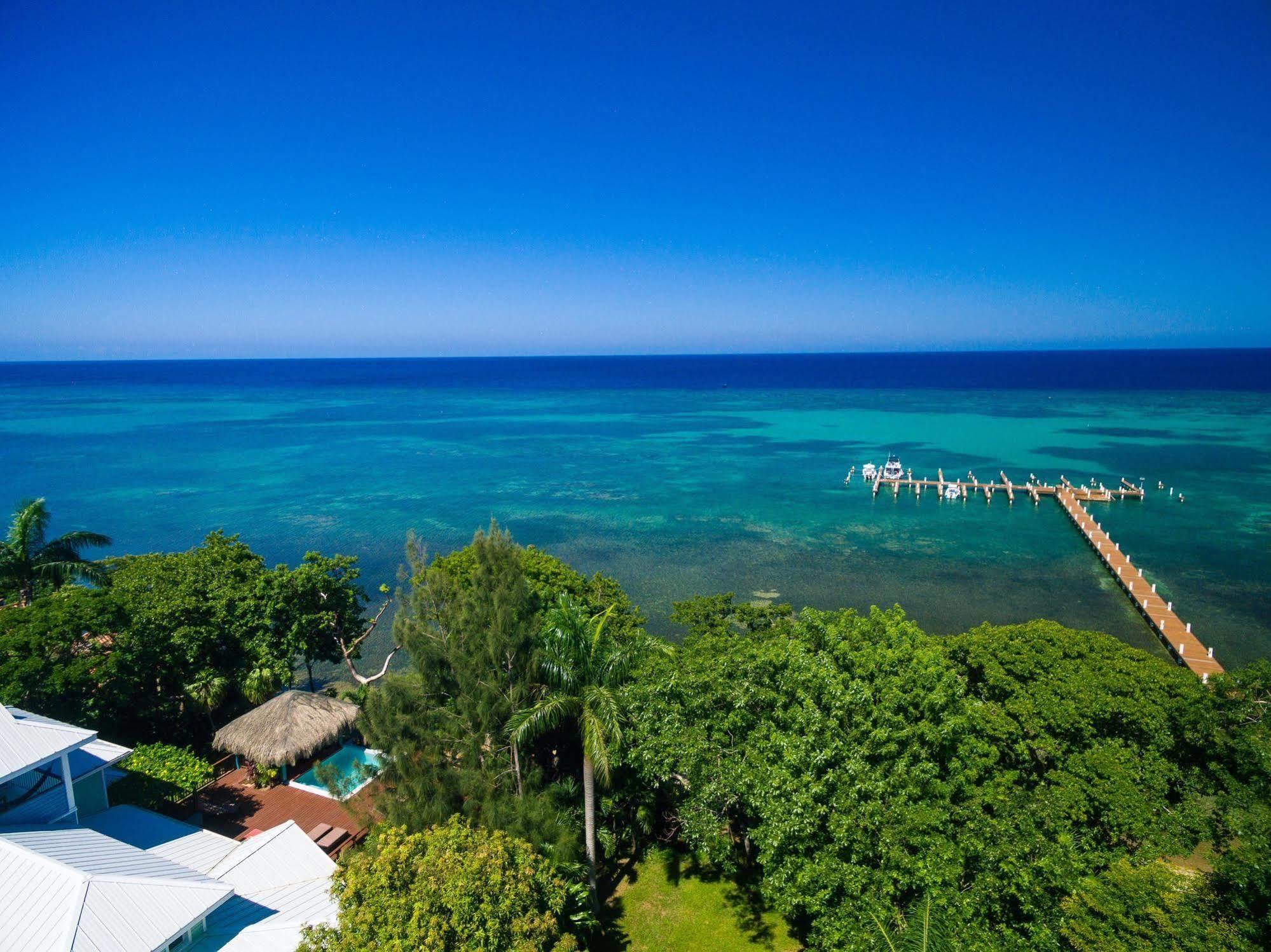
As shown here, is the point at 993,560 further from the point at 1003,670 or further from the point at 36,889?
the point at 36,889

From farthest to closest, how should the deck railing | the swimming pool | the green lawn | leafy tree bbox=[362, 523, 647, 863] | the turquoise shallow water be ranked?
the turquoise shallow water, the deck railing, the swimming pool, the green lawn, leafy tree bbox=[362, 523, 647, 863]

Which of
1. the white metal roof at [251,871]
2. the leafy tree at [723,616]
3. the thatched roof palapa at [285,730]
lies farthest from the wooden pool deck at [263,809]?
the leafy tree at [723,616]

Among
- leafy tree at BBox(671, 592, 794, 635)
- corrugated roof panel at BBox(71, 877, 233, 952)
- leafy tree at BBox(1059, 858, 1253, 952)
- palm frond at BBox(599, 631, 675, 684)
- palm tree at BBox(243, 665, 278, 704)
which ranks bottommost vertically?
palm tree at BBox(243, 665, 278, 704)

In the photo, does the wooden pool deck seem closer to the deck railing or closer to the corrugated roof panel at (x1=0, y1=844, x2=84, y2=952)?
the deck railing

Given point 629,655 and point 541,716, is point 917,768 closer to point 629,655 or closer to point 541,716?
point 629,655

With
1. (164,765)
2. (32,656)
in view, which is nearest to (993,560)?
(164,765)

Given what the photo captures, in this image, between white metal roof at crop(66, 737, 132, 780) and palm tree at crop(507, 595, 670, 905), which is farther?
white metal roof at crop(66, 737, 132, 780)

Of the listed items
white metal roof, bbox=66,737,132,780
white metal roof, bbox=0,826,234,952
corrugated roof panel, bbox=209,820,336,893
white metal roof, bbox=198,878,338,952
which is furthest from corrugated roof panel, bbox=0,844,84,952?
white metal roof, bbox=66,737,132,780

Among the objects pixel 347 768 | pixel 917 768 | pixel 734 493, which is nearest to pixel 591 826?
pixel 917 768
